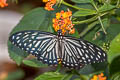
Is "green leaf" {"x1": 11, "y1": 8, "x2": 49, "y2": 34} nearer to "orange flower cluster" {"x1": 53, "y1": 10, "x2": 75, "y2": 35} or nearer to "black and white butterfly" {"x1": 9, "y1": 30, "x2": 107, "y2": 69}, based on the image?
"black and white butterfly" {"x1": 9, "y1": 30, "x2": 107, "y2": 69}

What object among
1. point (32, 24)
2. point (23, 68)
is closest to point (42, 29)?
point (32, 24)

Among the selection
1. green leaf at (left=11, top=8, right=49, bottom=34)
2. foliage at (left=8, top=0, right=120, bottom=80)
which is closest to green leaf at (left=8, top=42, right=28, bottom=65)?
foliage at (left=8, top=0, right=120, bottom=80)

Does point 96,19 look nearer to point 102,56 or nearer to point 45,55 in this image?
point 102,56

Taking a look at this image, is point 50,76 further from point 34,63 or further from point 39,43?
point 39,43

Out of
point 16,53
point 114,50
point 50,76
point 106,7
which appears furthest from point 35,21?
point 114,50

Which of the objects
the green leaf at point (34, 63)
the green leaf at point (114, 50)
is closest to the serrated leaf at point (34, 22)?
the green leaf at point (34, 63)
